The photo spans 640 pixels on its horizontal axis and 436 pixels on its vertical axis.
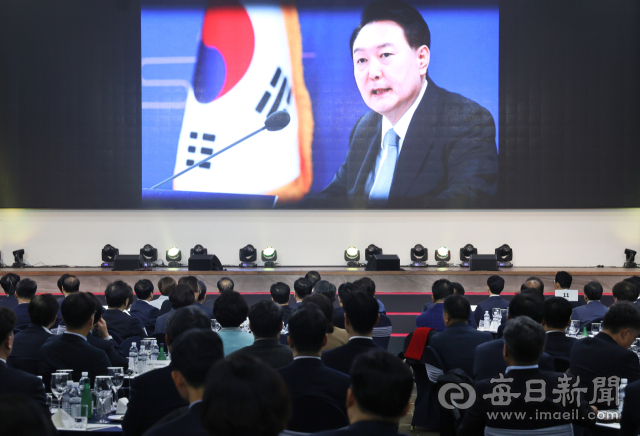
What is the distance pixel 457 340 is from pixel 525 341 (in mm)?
1117

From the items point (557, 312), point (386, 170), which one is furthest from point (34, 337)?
point (386, 170)

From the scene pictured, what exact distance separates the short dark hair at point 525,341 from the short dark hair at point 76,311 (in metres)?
1.97

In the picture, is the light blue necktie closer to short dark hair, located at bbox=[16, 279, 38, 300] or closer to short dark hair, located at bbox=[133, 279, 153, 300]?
short dark hair, located at bbox=[133, 279, 153, 300]

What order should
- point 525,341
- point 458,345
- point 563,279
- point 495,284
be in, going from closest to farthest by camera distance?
point 525,341 < point 458,345 < point 495,284 < point 563,279

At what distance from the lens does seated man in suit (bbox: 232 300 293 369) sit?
2.75 m

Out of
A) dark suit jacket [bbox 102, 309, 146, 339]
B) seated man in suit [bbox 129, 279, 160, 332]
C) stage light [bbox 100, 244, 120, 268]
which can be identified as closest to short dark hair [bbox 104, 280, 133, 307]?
dark suit jacket [bbox 102, 309, 146, 339]

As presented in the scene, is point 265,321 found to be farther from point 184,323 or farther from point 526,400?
point 526,400

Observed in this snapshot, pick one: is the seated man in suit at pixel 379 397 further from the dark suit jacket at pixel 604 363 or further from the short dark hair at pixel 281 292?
the short dark hair at pixel 281 292

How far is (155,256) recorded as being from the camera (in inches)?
350

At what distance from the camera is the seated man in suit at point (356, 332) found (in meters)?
2.88

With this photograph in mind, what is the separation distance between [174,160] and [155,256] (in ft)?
4.66

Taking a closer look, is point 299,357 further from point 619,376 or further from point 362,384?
point 619,376

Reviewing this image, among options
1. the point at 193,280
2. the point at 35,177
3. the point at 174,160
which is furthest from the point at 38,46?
the point at 193,280

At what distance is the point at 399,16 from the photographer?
28.5 feet
